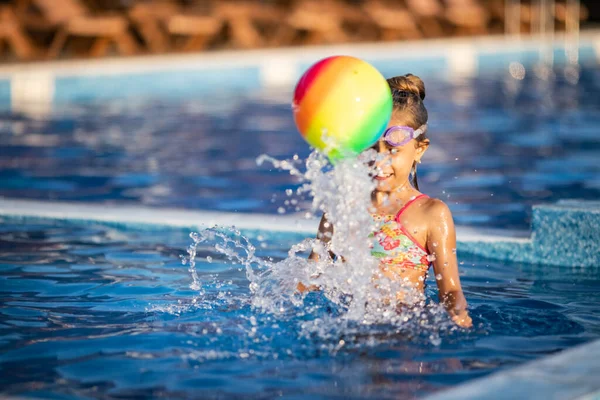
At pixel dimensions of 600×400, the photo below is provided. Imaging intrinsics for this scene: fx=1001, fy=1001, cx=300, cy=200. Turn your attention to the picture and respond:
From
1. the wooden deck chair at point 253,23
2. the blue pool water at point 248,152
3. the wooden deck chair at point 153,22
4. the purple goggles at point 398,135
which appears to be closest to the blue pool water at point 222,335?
the purple goggles at point 398,135

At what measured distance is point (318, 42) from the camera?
20.1 meters

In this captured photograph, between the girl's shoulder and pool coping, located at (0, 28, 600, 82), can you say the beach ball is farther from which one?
pool coping, located at (0, 28, 600, 82)

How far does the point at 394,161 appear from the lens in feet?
10.7

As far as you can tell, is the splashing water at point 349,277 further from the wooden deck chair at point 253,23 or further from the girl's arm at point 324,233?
the wooden deck chair at point 253,23

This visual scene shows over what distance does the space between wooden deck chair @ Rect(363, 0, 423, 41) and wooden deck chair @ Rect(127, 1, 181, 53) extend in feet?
19.0

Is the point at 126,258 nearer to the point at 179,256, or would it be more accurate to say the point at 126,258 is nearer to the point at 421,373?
the point at 179,256

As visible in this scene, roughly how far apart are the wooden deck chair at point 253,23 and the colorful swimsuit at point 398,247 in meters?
14.9

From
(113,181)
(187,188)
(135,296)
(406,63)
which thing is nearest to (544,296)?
(135,296)

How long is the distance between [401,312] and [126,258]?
181 centimetres

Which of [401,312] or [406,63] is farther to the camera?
[406,63]

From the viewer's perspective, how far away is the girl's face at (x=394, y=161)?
3217mm

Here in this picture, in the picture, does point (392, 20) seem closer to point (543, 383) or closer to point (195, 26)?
point (195, 26)

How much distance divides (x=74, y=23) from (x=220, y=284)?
11124mm

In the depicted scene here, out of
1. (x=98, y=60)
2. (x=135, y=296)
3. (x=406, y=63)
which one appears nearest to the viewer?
(x=135, y=296)
